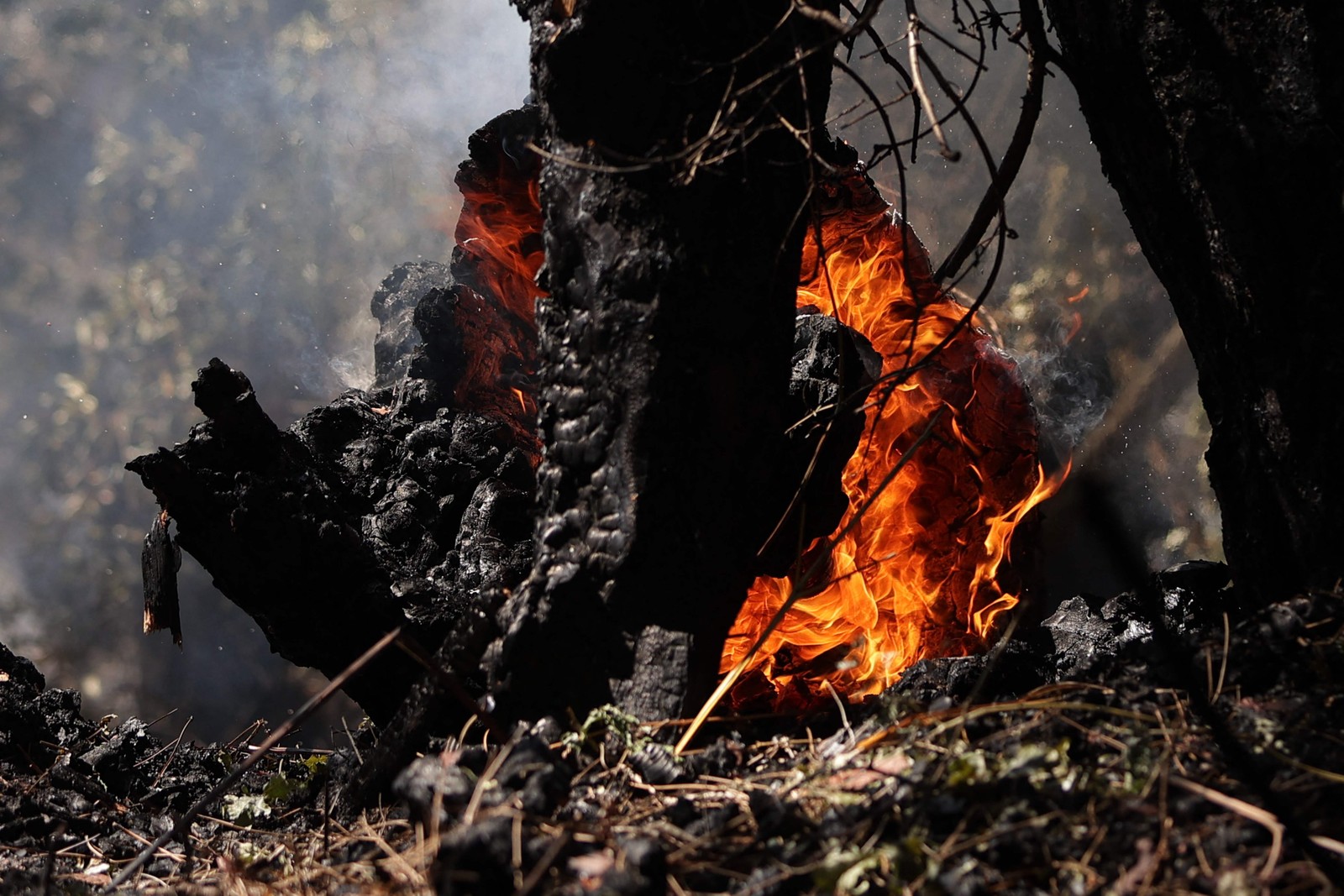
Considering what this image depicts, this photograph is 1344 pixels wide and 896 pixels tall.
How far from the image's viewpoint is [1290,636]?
5.50ft

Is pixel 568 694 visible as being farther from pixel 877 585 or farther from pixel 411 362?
pixel 411 362

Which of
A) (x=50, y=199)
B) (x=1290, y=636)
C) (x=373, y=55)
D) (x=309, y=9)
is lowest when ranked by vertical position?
(x=1290, y=636)

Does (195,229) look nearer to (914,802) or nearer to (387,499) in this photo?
(387,499)

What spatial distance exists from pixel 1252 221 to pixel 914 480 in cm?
270

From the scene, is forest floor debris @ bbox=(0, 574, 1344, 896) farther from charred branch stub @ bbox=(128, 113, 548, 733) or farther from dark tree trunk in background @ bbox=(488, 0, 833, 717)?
charred branch stub @ bbox=(128, 113, 548, 733)

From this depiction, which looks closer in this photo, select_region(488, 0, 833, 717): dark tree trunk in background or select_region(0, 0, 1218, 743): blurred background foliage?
select_region(488, 0, 833, 717): dark tree trunk in background

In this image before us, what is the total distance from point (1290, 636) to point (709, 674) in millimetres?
1213

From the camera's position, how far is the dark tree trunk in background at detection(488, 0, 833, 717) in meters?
2.02

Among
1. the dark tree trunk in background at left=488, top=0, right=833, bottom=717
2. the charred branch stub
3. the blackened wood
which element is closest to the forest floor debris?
the dark tree trunk in background at left=488, top=0, right=833, bottom=717

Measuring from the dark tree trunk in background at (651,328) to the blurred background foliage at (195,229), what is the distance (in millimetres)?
4371

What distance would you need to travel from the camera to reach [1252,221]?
197 cm

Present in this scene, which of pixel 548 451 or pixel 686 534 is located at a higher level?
pixel 548 451

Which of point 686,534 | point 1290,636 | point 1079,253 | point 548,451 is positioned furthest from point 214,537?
point 1079,253

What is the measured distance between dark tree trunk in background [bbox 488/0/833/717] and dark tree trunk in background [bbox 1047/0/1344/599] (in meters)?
0.82
